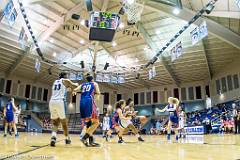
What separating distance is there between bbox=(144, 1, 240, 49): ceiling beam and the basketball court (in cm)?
6

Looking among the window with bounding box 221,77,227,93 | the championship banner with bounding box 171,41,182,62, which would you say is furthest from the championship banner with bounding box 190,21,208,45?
the window with bounding box 221,77,227,93

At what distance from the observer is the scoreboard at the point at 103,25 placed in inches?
523

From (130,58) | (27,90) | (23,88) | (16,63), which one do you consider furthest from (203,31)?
(27,90)

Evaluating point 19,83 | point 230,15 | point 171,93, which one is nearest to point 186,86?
point 171,93

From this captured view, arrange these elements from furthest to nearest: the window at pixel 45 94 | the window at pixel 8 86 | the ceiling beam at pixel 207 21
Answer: the window at pixel 45 94, the window at pixel 8 86, the ceiling beam at pixel 207 21

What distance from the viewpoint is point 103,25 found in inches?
523

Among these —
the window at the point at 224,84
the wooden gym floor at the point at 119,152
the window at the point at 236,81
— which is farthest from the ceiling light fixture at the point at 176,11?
the window at the point at 224,84

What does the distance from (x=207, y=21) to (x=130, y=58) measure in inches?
456

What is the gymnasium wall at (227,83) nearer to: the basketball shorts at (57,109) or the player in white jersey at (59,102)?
the player in white jersey at (59,102)

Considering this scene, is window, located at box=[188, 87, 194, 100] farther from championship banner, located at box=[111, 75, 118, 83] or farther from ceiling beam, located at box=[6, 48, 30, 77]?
ceiling beam, located at box=[6, 48, 30, 77]

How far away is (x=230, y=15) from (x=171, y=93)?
19802 millimetres

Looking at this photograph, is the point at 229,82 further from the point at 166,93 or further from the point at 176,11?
the point at 176,11

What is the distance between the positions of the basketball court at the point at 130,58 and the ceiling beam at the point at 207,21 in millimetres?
61

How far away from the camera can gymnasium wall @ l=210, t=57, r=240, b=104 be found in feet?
81.6
